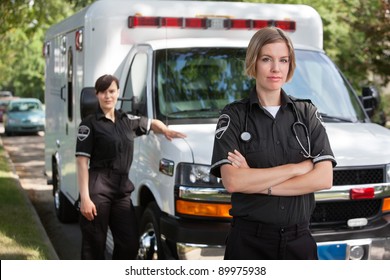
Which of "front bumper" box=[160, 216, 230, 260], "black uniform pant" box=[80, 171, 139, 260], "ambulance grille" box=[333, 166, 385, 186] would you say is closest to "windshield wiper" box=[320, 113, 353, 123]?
"ambulance grille" box=[333, 166, 385, 186]

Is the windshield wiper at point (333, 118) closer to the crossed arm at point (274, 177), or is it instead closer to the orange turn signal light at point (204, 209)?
the orange turn signal light at point (204, 209)

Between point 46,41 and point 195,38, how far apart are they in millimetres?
4342

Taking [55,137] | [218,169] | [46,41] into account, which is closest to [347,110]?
[218,169]

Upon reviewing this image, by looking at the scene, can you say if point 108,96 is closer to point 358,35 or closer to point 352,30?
point 352,30

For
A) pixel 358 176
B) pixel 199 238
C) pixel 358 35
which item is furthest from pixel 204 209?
pixel 358 35

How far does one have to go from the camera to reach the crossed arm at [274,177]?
321 centimetres

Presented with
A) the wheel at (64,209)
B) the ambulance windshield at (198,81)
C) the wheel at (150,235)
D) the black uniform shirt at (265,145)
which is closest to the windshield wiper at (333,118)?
the ambulance windshield at (198,81)

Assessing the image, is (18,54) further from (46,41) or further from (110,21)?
(110,21)

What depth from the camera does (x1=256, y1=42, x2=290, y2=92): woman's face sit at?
3244 millimetres

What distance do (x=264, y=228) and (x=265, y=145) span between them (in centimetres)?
39

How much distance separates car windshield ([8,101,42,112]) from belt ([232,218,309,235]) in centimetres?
2625

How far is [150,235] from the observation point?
18.7 feet

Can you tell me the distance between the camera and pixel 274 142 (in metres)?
3.24

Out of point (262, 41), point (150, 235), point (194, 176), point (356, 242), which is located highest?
point (262, 41)
